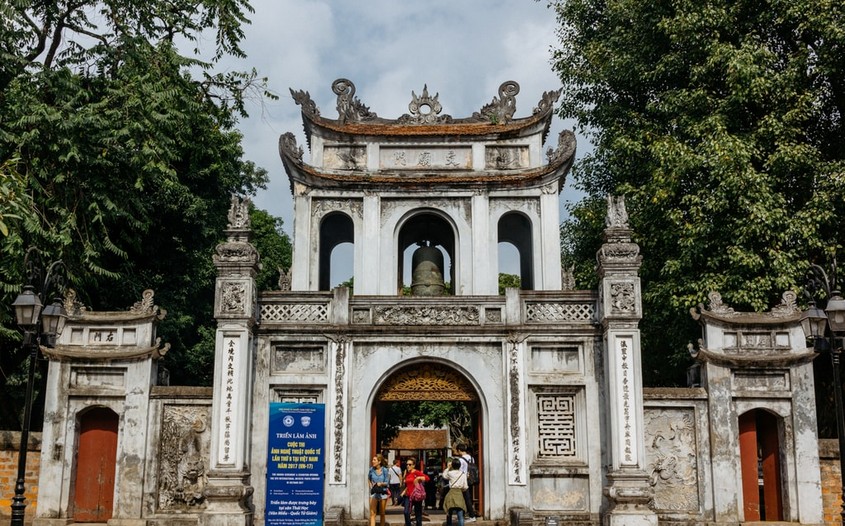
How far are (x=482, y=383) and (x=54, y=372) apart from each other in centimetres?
810

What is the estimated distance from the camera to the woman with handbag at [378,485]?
48.8 ft

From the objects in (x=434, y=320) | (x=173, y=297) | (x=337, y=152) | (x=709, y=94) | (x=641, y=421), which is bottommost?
(x=641, y=421)

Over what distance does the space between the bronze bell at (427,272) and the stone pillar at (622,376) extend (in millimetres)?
3870

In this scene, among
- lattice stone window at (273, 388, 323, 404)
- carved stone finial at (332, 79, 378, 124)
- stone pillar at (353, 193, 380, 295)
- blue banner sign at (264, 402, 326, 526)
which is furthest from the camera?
carved stone finial at (332, 79, 378, 124)

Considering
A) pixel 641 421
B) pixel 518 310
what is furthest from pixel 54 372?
pixel 641 421

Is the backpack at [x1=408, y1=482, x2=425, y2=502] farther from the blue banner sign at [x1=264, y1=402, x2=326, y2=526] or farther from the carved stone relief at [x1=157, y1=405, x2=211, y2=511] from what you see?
the carved stone relief at [x1=157, y1=405, x2=211, y2=511]

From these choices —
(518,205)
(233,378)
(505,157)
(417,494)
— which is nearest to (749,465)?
(417,494)

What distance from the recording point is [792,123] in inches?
773

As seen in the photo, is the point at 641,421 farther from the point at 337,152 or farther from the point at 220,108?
the point at 220,108

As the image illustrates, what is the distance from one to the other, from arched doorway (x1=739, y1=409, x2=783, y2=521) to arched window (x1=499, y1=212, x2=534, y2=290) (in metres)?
5.41

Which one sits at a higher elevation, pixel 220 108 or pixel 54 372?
pixel 220 108

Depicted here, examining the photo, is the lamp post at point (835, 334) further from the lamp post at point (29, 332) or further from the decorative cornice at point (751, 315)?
the lamp post at point (29, 332)

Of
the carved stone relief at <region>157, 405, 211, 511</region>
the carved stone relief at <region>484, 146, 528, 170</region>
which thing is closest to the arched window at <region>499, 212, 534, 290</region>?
the carved stone relief at <region>484, 146, 528, 170</region>

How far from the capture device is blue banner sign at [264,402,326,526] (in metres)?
15.0
